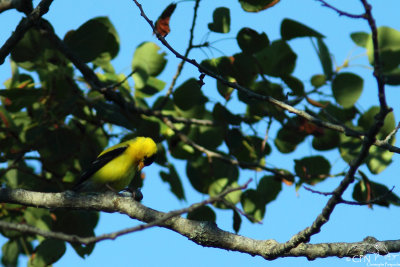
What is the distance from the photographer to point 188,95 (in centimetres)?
426

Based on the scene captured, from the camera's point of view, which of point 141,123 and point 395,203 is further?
point 141,123

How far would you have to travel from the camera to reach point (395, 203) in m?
3.96

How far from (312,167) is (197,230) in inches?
63.5

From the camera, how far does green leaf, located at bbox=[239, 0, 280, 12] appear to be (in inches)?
139

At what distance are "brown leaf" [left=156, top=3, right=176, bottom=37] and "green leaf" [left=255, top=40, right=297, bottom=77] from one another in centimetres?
81

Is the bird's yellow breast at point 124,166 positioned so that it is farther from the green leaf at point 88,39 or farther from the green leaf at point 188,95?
the green leaf at point 88,39

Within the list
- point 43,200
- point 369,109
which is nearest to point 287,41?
point 369,109

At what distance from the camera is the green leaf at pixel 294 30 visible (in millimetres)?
3596

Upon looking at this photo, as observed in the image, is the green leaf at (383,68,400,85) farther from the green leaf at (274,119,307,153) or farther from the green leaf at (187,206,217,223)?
the green leaf at (187,206,217,223)

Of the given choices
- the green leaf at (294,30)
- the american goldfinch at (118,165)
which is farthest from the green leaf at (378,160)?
the american goldfinch at (118,165)

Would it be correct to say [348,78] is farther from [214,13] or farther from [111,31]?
[111,31]

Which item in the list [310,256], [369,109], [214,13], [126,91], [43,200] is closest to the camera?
[310,256]

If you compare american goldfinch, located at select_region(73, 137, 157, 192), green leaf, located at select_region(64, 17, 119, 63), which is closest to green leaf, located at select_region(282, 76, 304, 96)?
green leaf, located at select_region(64, 17, 119, 63)

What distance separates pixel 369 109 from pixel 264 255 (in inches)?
74.9
